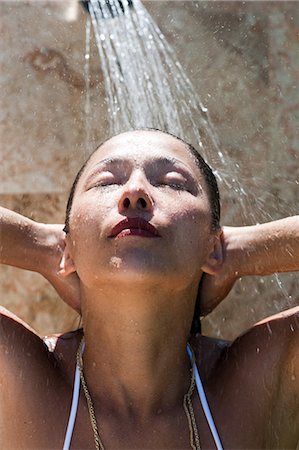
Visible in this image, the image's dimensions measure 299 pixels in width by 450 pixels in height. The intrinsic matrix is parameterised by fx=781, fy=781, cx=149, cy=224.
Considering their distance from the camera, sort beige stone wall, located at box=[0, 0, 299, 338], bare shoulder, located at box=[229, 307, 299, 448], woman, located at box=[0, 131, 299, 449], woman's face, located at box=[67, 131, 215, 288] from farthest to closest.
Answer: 1. beige stone wall, located at box=[0, 0, 299, 338]
2. bare shoulder, located at box=[229, 307, 299, 448]
3. woman, located at box=[0, 131, 299, 449]
4. woman's face, located at box=[67, 131, 215, 288]

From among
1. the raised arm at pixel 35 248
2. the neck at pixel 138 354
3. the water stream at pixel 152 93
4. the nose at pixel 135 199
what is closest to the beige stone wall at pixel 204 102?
the water stream at pixel 152 93

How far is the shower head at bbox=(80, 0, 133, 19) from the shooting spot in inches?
101

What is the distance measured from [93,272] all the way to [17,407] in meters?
0.39

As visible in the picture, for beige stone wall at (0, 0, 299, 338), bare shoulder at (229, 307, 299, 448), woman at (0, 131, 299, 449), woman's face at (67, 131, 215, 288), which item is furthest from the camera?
beige stone wall at (0, 0, 299, 338)

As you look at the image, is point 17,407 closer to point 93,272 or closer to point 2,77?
point 93,272

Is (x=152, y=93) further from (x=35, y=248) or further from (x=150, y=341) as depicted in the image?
(x=150, y=341)

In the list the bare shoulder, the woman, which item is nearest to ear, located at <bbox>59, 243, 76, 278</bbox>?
the woman

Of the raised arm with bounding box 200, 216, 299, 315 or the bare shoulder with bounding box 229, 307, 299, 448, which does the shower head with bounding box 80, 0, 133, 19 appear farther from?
the bare shoulder with bounding box 229, 307, 299, 448

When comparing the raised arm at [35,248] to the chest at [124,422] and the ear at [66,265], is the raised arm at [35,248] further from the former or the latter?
the chest at [124,422]

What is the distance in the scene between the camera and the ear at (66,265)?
1880mm

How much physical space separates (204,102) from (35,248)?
3.03 ft

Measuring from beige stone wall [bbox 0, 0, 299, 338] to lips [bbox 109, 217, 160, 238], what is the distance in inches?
36.1

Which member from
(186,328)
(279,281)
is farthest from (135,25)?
(186,328)

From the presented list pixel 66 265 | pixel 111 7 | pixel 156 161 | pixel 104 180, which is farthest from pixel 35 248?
pixel 111 7
